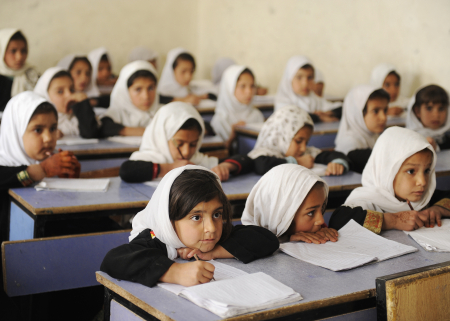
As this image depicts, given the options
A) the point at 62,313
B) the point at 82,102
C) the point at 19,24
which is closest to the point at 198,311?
the point at 62,313

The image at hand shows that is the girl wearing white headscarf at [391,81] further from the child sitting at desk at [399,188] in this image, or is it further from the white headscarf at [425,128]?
the child sitting at desk at [399,188]

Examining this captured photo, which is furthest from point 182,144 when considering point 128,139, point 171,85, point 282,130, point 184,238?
point 171,85

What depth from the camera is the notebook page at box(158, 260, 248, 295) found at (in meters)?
1.33

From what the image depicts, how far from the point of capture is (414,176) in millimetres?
2119

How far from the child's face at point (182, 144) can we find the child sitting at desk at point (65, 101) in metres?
1.21

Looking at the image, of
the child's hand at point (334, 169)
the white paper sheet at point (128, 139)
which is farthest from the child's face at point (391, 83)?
the white paper sheet at point (128, 139)

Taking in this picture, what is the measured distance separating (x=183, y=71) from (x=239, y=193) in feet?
14.2

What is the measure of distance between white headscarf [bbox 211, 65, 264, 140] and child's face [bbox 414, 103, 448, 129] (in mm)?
1664

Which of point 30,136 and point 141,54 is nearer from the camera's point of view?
point 30,136

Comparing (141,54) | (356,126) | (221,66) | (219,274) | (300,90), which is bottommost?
(219,274)

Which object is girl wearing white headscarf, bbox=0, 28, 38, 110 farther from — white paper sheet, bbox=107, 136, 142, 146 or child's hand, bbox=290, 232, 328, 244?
child's hand, bbox=290, 232, 328, 244

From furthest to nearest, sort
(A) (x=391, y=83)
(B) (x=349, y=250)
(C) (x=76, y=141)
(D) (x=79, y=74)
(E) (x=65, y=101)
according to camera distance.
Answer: (D) (x=79, y=74), (A) (x=391, y=83), (E) (x=65, y=101), (C) (x=76, y=141), (B) (x=349, y=250)

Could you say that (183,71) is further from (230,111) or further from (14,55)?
(14,55)

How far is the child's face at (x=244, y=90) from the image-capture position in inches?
199
